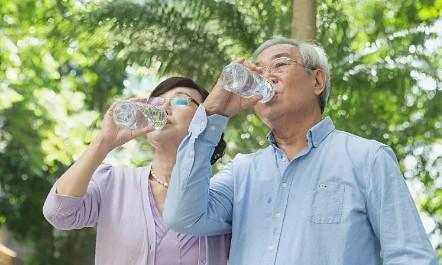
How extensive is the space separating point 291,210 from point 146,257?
51 centimetres

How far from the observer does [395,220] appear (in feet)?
7.19

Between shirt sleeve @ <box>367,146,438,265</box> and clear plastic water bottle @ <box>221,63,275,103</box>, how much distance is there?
0.41 m

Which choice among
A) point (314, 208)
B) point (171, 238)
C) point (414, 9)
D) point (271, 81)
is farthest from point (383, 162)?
point (414, 9)

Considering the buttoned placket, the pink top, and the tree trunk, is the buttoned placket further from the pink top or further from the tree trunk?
the tree trunk

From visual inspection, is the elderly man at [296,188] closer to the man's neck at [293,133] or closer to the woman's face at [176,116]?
the man's neck at [293,133]

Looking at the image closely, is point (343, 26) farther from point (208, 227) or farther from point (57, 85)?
point (57, 85)

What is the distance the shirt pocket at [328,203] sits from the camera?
2248 millimetres

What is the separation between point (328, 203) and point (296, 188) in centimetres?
12

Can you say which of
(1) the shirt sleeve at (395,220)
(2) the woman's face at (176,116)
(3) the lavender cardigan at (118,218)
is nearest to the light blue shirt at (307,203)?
(1) the shirt sleeve at (395,220)

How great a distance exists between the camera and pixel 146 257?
255 cm

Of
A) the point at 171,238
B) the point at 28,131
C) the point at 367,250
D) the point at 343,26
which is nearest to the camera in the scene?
the point at 367,250

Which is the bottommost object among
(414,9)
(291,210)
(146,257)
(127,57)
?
(146,257)

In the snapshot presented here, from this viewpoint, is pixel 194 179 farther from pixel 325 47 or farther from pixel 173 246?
pixel 325 47

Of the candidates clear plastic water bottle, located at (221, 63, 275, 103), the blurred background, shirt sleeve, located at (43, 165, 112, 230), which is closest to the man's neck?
clear plastic water bottle, located at (221, 63, 275, 103)
